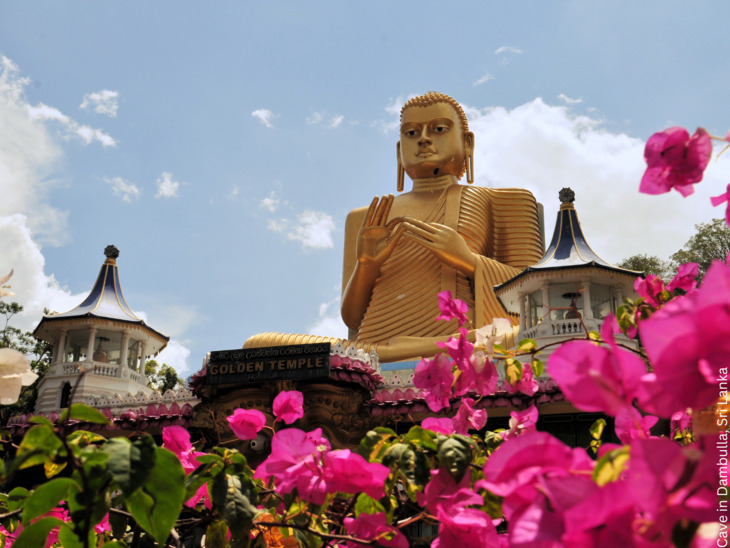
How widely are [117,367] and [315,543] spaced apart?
1526 centimetres

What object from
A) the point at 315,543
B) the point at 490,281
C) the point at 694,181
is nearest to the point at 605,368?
the point at 694,181

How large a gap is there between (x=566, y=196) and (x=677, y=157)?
45.8 feet

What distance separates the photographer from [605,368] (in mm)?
1244

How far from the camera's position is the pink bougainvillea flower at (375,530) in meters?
2.00

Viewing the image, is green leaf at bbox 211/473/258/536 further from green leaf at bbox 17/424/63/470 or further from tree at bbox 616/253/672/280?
tree at bbox 616/253/672/280

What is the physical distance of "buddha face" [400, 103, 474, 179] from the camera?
17.9 m

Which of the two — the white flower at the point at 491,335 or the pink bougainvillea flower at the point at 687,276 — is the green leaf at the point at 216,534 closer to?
the white flower at the point at 491,335

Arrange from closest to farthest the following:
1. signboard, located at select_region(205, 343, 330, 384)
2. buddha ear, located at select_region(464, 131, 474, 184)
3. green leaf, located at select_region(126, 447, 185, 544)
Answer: green leaf, located at select_region(126, 447, 185, 544) → signboard, located at select_region(205, 343, 330, 384) → buddha ear, located at select_region(464, 131, 474, 184)

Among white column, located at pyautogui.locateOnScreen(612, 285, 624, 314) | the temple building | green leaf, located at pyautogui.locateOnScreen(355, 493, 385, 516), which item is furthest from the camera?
white column, located at pyautogui.locateOnScreen(612, 285, 624, 314)

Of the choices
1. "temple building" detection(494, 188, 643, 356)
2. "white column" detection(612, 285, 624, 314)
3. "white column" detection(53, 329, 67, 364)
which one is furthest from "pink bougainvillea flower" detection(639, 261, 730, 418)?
"white column" detection(53, 329, 67, 364)

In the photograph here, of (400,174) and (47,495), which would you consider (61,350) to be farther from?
(47,495)

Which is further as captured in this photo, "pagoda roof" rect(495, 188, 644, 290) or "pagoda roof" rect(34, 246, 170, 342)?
"pagoda roof" rect(34, 246, 170, 342)

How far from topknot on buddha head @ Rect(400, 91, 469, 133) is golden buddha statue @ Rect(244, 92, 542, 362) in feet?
0.08

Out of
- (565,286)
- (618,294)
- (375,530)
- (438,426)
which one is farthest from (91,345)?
(375,530)
